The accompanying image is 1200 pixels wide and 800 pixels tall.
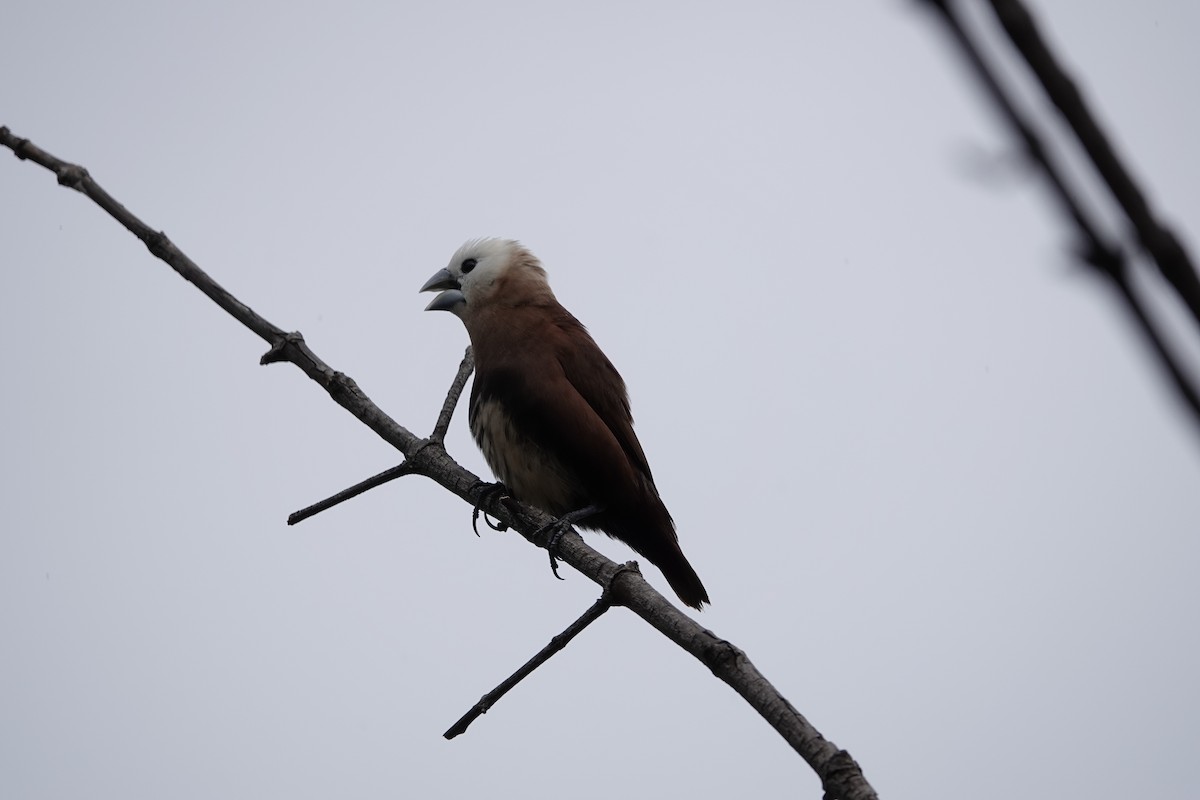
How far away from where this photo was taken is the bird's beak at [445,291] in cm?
506

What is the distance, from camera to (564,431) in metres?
4.18

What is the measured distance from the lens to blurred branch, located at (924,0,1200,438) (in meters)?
0.45

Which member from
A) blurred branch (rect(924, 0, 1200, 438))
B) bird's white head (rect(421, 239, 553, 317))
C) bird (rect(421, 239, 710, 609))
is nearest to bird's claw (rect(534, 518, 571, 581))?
bird (rect(421, 239, 710, 609))

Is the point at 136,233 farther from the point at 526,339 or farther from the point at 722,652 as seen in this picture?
the point at 722,652

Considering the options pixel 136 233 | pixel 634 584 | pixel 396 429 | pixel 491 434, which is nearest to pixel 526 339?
pixel 491 434

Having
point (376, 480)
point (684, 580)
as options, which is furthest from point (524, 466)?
point (376, 480)

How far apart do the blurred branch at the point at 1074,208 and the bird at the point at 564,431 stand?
358cm

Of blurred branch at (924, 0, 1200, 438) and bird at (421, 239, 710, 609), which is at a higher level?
bird at (421, 239, 710, 609)

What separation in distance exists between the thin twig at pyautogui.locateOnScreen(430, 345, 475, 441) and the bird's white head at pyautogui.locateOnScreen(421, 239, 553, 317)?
1.00 meters

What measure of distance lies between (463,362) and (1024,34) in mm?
3533

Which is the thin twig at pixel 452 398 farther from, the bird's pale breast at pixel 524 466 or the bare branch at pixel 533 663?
the bare branch at pixel 533 663

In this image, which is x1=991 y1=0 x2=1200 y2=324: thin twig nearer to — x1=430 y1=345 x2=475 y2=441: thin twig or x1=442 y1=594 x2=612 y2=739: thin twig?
x1=442 y1=594 x2=612 y2=739: thin twig

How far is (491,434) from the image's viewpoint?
4.32m

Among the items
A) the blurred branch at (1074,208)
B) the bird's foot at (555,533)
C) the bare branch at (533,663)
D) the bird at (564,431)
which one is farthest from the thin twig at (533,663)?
the blurred branch at (1074,208)
